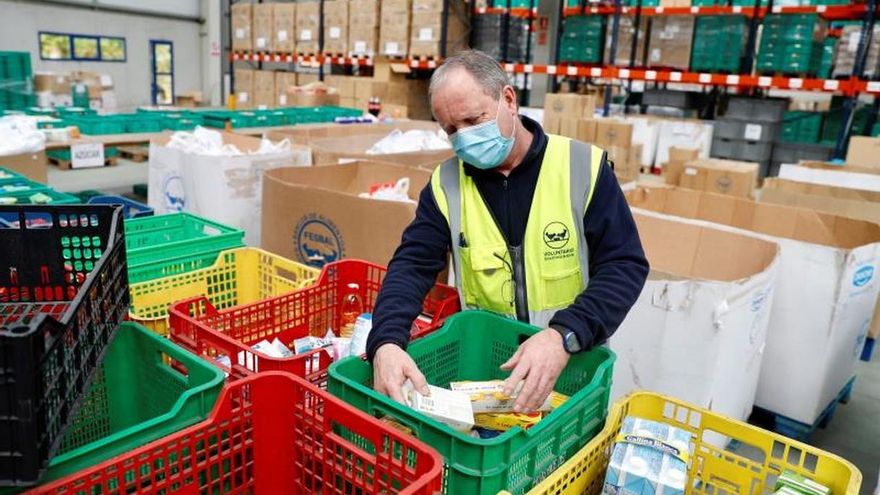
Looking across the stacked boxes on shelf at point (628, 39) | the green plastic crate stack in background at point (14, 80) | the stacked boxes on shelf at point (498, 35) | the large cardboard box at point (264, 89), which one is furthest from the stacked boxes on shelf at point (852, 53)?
the green plastic crate stack in background at point (14, 80)

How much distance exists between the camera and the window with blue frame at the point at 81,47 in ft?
41.9

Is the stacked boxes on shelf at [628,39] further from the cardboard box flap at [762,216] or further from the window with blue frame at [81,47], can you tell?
the window with blue frame at [81,47]

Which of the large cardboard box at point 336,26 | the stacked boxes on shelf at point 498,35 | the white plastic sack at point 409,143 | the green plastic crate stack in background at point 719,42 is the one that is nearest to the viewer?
the white plastic sack at point 409,143

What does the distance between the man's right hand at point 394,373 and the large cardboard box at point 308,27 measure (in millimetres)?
9664

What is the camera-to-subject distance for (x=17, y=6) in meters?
12.1

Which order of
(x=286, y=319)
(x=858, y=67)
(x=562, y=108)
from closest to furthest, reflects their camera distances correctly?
1. (x=286, y=319)
2. (x=858, y=67)
3. (x=562, y=108)

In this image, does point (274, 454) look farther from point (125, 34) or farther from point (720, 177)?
point (125, 34)

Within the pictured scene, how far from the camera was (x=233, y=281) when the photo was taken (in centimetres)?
213

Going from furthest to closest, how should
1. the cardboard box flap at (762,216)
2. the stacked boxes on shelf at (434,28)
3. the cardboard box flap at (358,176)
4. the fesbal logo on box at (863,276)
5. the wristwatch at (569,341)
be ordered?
the stacked boxes on shelf at (434,28) < the cardboard box flap at (358,176) < the cardboard box flap at (762,216) < the fesbal logo on box at (863,276) < the wristwatch at (569,341)

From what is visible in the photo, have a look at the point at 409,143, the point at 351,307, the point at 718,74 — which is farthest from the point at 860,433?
the point at 718,74

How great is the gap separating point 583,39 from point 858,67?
2956 mm

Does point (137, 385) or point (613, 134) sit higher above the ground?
point (613, 134)

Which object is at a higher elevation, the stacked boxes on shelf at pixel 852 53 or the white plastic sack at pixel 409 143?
the stacked boxes on shelf at pixel 852 53

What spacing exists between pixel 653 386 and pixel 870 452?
1.17 meters
